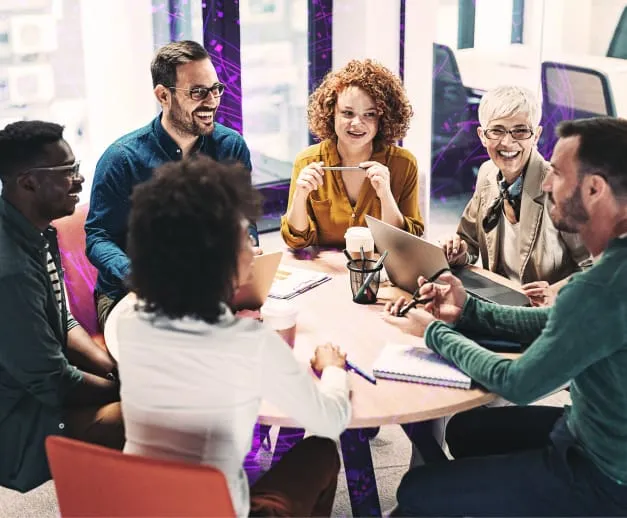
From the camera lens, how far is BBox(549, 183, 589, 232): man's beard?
177cm

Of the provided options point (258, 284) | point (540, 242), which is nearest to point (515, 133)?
point (540, 242)

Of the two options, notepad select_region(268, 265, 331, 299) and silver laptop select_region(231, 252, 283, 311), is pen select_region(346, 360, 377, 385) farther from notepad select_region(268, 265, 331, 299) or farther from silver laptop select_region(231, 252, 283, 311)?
notepad select_region(268, 265, 331, 299)

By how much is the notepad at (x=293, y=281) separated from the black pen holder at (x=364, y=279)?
15cm

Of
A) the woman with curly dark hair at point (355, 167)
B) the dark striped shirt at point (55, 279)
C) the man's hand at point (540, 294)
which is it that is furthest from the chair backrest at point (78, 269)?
the man's hand at point (540, 294)

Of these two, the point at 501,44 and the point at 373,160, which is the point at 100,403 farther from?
the point at 501,44

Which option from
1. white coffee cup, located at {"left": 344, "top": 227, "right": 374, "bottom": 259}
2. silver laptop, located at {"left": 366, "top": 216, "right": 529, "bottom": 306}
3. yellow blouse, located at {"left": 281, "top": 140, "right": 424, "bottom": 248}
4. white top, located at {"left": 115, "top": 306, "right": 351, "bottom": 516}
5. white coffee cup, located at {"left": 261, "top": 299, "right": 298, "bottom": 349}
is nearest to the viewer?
white top, located at {"left": 115, "top": 306, "right": 351, "bottom": 516}

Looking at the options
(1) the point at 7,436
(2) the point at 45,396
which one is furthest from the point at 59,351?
(1) the point at 7,436

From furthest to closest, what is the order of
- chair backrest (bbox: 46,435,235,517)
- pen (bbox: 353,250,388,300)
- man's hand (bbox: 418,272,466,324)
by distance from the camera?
pen (bbox: 353,250,388,300)
man's hand (bbox: 418,272,466,324)
chair backrest (bbox: 46,435,235,517)

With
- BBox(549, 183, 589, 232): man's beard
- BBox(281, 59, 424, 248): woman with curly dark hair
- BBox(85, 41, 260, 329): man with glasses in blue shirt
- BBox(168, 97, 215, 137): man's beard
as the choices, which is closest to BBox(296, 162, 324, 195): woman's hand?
BBox(281, 59, 424, 248): woman with curly dark hair

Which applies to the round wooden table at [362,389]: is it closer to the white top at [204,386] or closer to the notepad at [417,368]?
the notepad at [417,368]

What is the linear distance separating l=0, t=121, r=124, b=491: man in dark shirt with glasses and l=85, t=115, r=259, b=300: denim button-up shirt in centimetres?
50

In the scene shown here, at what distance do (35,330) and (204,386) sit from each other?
664 millimetres

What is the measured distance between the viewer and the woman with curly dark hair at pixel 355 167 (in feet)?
9.10

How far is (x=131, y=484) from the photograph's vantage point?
1.37m
